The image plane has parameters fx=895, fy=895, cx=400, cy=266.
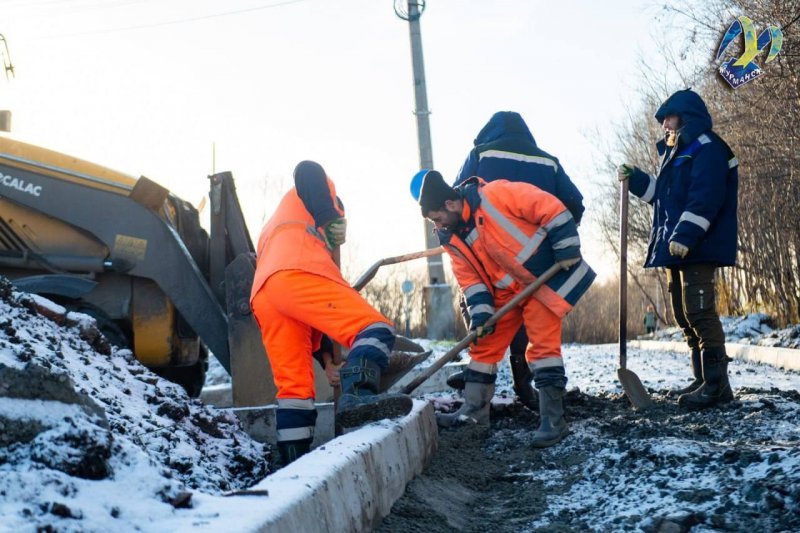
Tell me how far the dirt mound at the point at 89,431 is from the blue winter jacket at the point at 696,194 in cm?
300

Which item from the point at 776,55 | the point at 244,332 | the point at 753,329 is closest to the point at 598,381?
the point at 244,332

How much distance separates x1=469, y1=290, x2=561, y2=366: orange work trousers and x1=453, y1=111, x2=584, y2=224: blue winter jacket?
100 centimetres

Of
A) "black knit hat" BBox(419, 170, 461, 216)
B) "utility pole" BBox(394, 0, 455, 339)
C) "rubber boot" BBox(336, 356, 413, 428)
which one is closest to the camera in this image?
"rubber boot" BBox(336, 356, 413, 428)

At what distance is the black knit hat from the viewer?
17.7 feet

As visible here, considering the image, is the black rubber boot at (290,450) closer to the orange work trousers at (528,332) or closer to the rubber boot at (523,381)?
the orange work trousers at (528,332)

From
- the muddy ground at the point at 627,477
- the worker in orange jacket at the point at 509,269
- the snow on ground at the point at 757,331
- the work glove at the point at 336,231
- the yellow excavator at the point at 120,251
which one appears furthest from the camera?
the snow on ground at the point at 757,331

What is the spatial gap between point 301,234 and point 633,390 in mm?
2787

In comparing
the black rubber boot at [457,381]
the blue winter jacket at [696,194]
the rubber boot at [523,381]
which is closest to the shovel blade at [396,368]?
the black rubber boot at [457,381]

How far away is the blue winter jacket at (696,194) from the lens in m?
5.72

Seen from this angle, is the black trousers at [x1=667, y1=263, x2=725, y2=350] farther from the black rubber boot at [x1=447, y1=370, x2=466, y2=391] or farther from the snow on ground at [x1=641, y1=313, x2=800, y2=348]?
the snow on ground at [x1=641, y1=313, x2=800, y2=348]

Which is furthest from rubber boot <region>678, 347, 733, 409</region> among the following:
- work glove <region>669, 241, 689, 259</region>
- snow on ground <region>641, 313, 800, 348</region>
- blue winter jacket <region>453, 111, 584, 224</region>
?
snow on ground <region>641, 313, 800, 348</region>

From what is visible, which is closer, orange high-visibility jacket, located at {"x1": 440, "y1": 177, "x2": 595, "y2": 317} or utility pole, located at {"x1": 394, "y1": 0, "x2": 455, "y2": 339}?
orange high-visibility jacket, located at {"x1": 440, "y1": 177, "x2": 595, "y2": 317}

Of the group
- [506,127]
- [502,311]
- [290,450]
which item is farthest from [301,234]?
[506,127]

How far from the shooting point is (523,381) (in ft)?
21.4
